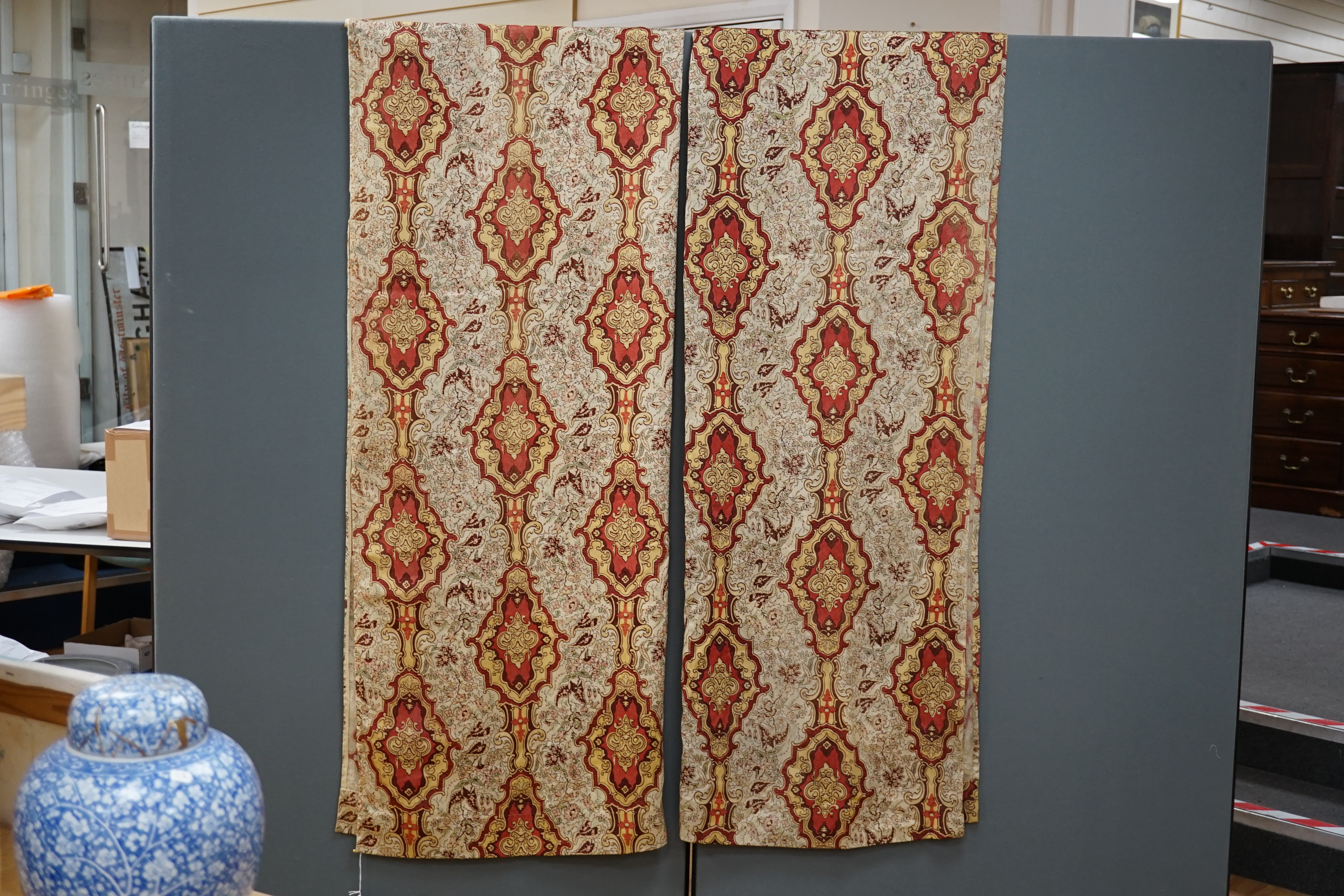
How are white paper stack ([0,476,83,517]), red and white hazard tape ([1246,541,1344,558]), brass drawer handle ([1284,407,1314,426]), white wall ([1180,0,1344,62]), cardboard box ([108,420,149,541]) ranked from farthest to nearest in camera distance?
white wall ([1180,0,1344,62]) < brass drawer handle ([1284,407,1314,426]) < red and white hazard tape ([1246,541,1344,558]) < white paper stack ([0,476,83,517]) < cardboard box ([108,420,149,541])

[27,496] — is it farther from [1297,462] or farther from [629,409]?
[1297,462]

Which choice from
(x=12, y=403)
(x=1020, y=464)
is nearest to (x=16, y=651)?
(x=12, y=403)

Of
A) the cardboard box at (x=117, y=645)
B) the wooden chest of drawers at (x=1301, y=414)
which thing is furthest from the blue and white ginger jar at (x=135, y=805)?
the wooden chest of drawers at (x=1301, y=414)

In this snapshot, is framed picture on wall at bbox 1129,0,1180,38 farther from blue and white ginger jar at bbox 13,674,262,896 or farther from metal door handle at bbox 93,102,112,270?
metal door handle at bbox 93,102,112,270

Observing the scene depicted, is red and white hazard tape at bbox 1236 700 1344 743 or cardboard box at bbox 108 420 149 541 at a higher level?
cardboard box at bbox 108 420 149 541

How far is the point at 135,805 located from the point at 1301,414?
6.49m

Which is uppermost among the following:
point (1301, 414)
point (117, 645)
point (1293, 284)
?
point (1293, 284)

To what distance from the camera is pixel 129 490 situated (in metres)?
2.81

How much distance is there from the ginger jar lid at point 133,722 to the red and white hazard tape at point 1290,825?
8.66 feet

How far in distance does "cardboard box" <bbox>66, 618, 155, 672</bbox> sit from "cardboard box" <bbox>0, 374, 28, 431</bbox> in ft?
3.41

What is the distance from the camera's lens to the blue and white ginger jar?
3.20 ft

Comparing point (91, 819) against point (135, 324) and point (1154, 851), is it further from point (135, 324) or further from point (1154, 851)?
point (135, 324)

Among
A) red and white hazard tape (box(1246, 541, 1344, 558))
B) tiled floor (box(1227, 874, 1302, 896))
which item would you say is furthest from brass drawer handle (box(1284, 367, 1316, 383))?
tiled floor (box(1227, 874, 1302, 896))

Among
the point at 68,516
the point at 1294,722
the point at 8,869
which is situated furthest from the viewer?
the point at 1294,722
